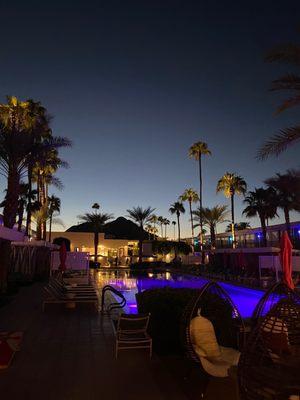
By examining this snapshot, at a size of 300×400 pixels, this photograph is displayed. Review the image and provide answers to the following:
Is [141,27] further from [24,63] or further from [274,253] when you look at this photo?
[274,253]

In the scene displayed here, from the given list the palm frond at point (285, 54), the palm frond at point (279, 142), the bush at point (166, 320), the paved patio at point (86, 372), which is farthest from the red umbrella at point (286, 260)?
the palm frond at point (285, 54)

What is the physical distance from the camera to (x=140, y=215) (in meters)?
45.7

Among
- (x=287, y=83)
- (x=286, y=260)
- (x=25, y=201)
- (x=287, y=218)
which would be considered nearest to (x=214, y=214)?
(x=287, y=218)

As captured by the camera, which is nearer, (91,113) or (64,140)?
(64,140)

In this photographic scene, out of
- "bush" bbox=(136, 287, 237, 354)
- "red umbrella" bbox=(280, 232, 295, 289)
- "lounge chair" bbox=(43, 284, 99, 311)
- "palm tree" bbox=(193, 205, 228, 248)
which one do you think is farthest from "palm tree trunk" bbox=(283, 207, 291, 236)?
"bush" bbox=(136, 287, 237, 354)

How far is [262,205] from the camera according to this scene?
36156mm

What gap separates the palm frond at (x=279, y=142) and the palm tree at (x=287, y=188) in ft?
43.9

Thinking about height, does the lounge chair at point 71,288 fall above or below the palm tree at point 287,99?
below

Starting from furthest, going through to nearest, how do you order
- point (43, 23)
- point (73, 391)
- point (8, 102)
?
1. point (8, 102)
2. point (43, 23)
3. point (73, 391)

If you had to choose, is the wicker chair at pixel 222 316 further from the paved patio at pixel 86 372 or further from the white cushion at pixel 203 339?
the paved patio at pixel 86 372

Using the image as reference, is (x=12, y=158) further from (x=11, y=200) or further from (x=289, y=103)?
(x=289, y=103)

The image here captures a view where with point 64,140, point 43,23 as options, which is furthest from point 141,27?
point 64,140

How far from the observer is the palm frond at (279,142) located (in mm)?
10258

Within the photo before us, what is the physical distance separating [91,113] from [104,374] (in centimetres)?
1828
